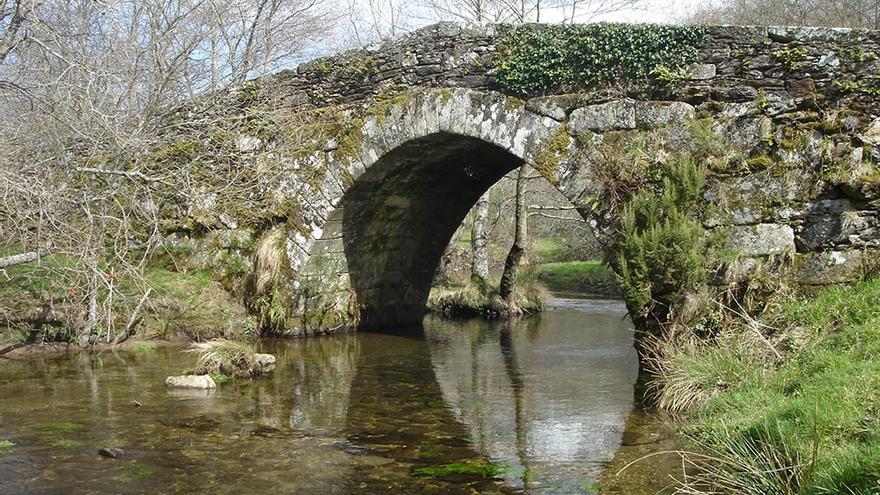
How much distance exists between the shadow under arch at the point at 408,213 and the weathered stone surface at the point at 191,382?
4144 millimetres

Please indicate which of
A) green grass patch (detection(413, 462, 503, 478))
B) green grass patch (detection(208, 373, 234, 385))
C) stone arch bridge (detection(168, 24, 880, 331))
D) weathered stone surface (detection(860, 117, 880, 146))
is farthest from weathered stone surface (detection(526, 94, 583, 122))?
green grass patch (detection(413, 462, 503, 478))

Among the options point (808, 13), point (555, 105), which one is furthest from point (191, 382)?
point (808, 13)

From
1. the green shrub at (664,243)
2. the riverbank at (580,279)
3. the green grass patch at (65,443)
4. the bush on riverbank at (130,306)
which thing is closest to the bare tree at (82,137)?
the bush on riverbank at (130,306)

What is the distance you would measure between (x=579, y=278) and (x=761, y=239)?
15.6 metres

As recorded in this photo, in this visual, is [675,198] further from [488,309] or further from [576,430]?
[488,309]

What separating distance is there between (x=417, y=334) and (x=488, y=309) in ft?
10.6

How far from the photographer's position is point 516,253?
53.3 feet

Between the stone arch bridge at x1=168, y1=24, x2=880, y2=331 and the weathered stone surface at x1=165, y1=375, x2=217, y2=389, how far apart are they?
12.2 feet

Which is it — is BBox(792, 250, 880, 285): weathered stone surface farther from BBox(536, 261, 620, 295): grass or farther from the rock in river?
BBox(536, 261, 620, 295): grass

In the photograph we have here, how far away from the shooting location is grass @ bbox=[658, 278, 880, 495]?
443cm

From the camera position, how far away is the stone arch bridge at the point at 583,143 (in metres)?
8.45

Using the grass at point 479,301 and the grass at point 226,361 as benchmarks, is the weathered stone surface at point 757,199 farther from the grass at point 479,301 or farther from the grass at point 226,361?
the grass at point 479,301

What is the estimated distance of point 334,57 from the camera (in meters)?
12.1

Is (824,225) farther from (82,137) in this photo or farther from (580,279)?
(580,279)
